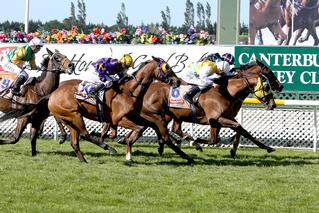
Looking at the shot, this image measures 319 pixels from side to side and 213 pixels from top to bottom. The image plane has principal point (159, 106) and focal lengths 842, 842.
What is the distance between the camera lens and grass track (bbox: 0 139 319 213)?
8.41 m

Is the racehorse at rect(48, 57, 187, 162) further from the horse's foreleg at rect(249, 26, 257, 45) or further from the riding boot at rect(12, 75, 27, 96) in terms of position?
the horse's foreleg at rect(249, 26, 257, 45)

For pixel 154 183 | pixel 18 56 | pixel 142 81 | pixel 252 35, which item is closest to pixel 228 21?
pixel 252 35

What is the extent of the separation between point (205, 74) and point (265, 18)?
28.2ft

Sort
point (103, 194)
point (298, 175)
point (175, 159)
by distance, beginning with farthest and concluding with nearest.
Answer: point (175, 159) < point (298, 175) < point (103, 194)

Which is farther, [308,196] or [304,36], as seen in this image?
[304,36]

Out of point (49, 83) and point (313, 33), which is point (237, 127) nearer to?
→ point (49, 83)

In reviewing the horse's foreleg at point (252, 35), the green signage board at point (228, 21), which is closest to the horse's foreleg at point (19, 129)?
the green signage board at point (228, 21)

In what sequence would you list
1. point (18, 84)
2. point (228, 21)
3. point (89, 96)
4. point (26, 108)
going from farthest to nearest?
point (228, 21)
point (18, 84)
point (26, 108)
point (89, 96)

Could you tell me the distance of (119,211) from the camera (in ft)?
26.3

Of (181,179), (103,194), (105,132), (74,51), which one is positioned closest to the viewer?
(103,194)

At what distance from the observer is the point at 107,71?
39.0 feet

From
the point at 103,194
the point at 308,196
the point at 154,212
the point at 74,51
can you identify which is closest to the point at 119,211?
the point at 154,212

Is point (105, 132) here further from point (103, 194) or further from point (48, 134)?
point (103, 194)

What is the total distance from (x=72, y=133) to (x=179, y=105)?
2270 millimetres
